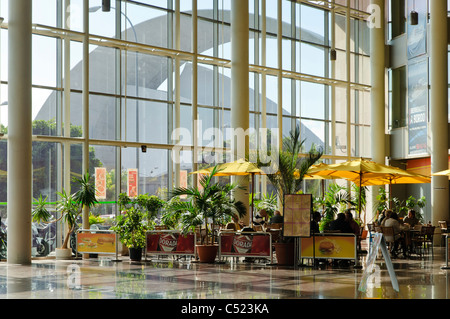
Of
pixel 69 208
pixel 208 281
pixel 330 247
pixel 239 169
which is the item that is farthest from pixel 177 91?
pixel 208 281

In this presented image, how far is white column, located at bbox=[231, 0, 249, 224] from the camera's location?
1795 cm

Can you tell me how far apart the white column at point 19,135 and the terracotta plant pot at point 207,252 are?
392cm

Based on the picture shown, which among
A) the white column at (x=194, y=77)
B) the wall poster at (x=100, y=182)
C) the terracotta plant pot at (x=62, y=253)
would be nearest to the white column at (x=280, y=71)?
the white column at (x=194, y=77)

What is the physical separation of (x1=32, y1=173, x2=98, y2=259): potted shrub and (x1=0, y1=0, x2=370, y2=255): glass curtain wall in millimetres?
836

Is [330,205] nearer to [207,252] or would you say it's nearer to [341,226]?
[341,226]

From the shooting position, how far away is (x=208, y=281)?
10.6m

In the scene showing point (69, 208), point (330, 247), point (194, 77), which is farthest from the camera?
point (194, 77)

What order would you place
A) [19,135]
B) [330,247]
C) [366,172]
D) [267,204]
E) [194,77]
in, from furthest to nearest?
[267,204] → [194,77] → [366,172] → [19,135] → [330,247]

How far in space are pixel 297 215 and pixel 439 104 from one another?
34.5 ft

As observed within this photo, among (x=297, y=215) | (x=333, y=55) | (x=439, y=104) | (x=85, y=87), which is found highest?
(x=333, y=55)

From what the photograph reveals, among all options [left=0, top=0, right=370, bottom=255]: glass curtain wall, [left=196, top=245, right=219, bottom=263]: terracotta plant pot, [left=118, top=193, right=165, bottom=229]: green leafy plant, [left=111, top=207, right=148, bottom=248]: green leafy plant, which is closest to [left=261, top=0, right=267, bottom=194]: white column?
[left=0, top=0, right=370, bottom=255]: glass curtain wall
